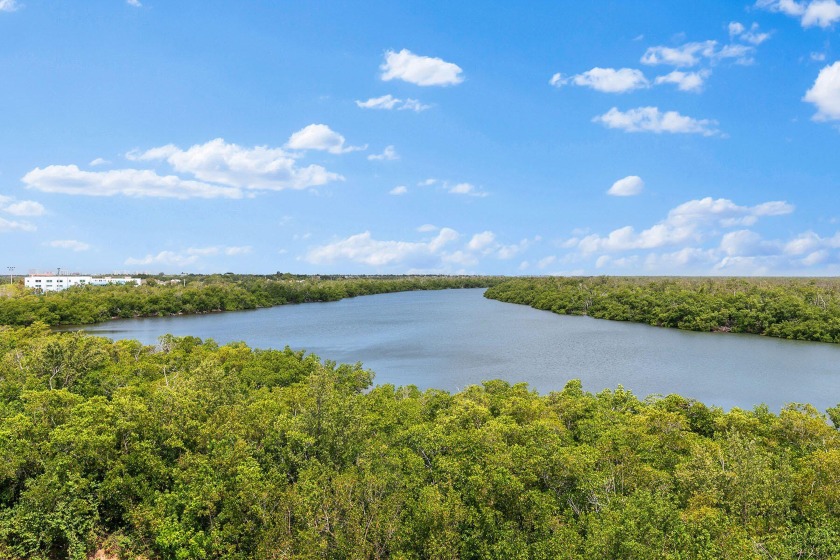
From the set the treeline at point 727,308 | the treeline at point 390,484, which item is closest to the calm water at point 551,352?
the treeline at point 727,308

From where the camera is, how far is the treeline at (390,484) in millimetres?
Result: 11461

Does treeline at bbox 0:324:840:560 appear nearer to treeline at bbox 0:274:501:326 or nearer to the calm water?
the calm water

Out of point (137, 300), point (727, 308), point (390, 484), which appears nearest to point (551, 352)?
point (727, 308)

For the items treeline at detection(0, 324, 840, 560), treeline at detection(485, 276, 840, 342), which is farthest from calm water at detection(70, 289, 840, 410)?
treeline at detection(0, 324, 840, 560)

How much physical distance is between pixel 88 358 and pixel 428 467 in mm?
21399

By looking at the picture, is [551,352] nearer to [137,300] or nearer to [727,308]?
[727,308]

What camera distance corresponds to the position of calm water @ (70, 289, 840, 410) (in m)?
34.8

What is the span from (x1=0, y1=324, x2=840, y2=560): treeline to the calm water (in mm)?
17270

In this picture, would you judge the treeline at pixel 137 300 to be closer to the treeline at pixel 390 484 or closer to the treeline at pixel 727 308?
the treeline at pixel 727 308

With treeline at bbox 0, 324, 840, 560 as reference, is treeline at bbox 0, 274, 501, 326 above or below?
above

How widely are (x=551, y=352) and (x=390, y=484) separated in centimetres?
3616

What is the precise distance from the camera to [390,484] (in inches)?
529

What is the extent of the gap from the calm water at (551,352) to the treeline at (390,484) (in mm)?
17270

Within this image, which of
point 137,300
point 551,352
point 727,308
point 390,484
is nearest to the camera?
point 390,484
